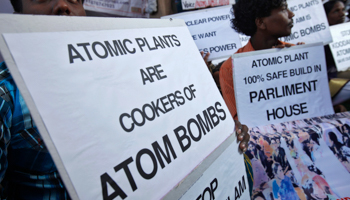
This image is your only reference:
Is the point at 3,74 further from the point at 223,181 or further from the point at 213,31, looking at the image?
the point at 213,31

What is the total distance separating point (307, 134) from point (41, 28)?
5.49 ft

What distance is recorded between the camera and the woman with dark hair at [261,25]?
2047mm

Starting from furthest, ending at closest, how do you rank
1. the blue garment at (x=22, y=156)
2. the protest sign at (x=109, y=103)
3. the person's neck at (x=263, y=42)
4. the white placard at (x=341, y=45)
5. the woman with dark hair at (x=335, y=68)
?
the white placard at (x=341, y=45)
the woman with dark hair at (x=335, y=68)
the person's neck at (x=263, y=42)
the blue garment at (x=22, y=156)
the protest sign at (x=109, y=103)

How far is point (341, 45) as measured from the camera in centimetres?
333

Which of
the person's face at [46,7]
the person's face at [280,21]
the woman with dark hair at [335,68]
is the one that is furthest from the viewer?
the woman with dark hair at [335,68]

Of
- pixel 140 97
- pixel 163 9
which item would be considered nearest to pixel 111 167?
pixel 140 97

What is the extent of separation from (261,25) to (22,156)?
7.37 ft

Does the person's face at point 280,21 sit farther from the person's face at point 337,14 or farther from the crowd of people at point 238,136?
the person's face at point 337,14

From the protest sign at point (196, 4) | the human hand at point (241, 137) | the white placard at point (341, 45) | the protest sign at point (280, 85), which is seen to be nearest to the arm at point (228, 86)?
the protest sign at point (280, 85)

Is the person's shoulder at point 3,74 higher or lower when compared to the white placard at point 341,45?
higher

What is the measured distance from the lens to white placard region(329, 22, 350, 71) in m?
3.28

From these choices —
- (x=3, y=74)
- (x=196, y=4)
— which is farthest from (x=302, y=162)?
(x=196, y=4)

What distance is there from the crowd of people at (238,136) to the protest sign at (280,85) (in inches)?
6.9

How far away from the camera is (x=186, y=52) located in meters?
0.92
